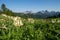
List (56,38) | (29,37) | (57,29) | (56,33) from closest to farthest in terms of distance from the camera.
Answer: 1. (29,37)
2. (56,38)
3. (56,33)
4. (57,29)

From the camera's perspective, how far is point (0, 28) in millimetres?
5844

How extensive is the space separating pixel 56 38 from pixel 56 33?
0.64m

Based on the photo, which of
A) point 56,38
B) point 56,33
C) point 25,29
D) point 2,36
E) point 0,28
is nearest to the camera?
point 2,36

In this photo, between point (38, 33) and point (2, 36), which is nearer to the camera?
point (2, 36)

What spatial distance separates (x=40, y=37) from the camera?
6.62m

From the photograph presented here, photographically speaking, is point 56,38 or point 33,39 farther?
point 56,38

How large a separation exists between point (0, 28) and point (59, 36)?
2.78m

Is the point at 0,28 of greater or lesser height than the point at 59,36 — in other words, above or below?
above

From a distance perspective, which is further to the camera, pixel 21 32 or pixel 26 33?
pixel 26 33

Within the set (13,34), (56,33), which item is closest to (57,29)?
(56,33)

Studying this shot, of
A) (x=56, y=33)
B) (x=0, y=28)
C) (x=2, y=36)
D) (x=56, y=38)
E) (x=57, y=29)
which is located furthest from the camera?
(x=57, y=29)

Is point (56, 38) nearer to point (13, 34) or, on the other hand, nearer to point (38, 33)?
point (38, 33)

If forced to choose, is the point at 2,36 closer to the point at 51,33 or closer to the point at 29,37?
the point at 29,37

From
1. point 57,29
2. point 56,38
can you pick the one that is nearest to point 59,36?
point 56,38
